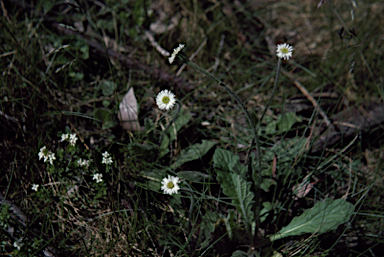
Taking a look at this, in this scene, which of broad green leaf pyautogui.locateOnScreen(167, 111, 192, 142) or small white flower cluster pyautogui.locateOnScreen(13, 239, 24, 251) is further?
broad green leaf pyautogui.locateOnScreen(167, 111, 192, 142)

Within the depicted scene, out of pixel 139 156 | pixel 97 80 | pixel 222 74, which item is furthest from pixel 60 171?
pixel 222 74

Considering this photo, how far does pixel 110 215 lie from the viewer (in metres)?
1.75

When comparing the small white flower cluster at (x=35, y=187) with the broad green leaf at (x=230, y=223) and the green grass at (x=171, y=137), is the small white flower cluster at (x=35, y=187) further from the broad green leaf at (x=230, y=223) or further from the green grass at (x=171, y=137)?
the broad green leaf at (x=230, y=223)

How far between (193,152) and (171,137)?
0.22 metres

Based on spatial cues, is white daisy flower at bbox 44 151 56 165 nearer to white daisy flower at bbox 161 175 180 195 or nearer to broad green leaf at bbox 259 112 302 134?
white daisy flower at bbox 161 175 180 195

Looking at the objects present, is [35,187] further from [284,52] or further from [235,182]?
[284,52]

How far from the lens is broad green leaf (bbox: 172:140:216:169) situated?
201 centimetres

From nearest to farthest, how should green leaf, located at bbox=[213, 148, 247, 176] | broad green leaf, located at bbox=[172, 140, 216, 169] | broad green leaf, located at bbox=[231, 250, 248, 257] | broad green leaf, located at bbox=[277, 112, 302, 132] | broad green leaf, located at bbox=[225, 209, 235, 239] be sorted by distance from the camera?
broad green leaf, located at bbox=[231, 250, 248, 257]
broad green leaf, located at bbox=[225, 209, 235, 239]
green leaf, located at bbox=[213, 148, 247, 176]
broad green leaf, located at bbox=[172, 140, 216, 169]
broad green leaf, located at bbox=[277, 112, 302, 132]

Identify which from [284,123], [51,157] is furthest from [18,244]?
[284,123]

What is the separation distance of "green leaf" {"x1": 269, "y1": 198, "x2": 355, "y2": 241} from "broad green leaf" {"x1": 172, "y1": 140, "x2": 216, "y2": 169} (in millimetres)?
710

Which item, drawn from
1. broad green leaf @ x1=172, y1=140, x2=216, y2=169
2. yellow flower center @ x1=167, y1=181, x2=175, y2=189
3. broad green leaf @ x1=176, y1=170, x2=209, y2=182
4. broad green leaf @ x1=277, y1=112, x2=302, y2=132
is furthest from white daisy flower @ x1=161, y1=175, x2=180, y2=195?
broad green leaf @ x1=277, y1=112, x2=302, y2=132

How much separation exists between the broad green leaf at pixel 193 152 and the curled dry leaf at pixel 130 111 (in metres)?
0.44

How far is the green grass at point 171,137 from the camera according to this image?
1.74 metres

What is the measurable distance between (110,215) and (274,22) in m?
2.96
